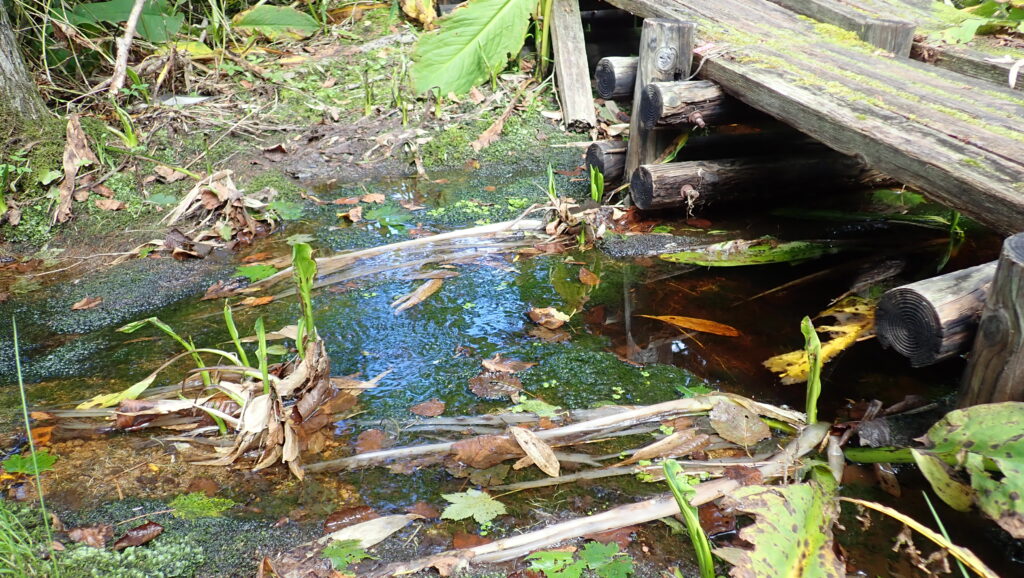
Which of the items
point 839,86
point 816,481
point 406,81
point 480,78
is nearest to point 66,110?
point 406,81

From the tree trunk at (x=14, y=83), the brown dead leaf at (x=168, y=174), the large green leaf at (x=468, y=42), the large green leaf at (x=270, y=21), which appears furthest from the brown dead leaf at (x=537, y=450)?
the large green leaf at (x=270, y=21)

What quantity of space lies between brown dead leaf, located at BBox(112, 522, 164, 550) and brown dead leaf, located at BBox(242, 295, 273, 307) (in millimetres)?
1351

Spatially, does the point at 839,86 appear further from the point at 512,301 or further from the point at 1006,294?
the point at 512,301

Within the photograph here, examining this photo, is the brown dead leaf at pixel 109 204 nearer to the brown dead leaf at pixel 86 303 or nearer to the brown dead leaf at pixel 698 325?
the brown dead leaf at pixel 86 303

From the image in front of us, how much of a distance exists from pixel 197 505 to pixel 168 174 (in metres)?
2.76

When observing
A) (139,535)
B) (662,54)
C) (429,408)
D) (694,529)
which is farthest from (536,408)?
(662,54)

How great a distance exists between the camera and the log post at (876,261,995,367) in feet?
6.37

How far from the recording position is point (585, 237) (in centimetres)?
368

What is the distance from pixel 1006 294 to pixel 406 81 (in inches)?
171

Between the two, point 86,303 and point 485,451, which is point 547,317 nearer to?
point 485,451

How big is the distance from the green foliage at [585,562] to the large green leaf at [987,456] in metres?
0.81

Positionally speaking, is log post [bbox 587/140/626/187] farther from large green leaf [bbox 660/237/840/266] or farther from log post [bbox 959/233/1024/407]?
log post [bbox 959/233/1024/407]

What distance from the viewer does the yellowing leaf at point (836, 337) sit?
8.68ft

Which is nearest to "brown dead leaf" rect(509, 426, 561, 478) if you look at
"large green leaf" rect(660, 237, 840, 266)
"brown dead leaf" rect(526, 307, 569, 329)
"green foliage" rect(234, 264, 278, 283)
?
"brown dead leaf" rect(526, 307, 569, 329)
